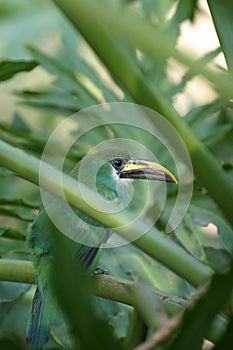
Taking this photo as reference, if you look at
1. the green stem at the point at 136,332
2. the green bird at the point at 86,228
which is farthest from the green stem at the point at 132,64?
the green bird at the point at 86,228

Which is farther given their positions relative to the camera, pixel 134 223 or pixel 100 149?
pixel 100 149

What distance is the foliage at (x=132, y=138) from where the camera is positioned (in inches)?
17.0

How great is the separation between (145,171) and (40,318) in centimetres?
33

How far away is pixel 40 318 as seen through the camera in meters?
1.11

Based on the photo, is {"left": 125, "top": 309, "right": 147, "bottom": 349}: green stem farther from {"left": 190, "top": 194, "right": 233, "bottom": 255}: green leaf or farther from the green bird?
{"left": 190, "top": 194, "right": 233, "bottom": 255}: green leaf

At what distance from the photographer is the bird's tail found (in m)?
1.07

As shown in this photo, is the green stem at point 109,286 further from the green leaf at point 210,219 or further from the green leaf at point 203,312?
the green leaf at point 210,219

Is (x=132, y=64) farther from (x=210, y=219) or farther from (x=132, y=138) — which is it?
(x=132, y=138)

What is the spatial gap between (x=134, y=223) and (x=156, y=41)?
0.18m

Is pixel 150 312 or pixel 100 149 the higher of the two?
pixel 150 312

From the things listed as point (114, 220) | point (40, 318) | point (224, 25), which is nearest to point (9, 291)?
point (40, 318)

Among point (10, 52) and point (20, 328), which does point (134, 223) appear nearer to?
point (20, 328)

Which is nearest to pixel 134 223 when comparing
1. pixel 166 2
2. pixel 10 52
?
pixel 166 2

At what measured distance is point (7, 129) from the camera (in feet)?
5.12
